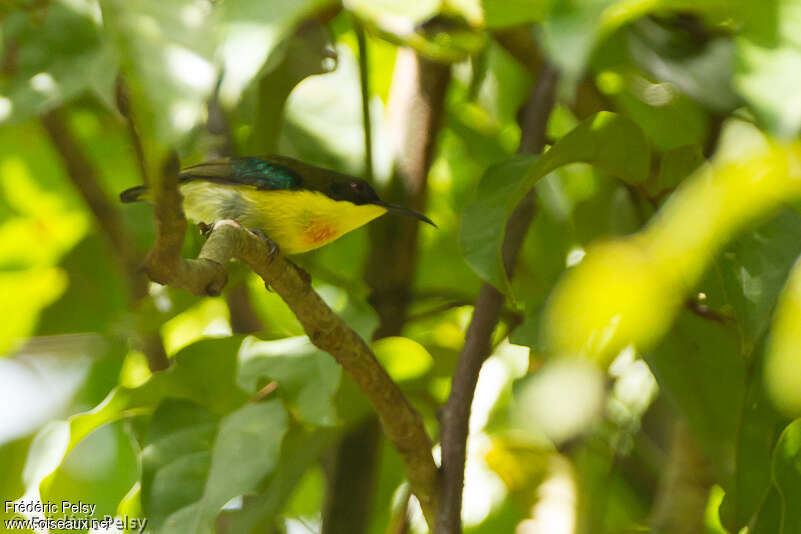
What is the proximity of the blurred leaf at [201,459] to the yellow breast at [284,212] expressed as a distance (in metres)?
0.83

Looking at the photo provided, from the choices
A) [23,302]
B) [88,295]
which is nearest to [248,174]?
[88,295]

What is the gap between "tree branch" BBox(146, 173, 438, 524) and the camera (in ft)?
3.67

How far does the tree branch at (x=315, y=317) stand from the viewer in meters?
1.12

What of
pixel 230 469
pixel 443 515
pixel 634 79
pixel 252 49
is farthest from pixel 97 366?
pixel 252 49

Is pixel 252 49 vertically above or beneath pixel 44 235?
above

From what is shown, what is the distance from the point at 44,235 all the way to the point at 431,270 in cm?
96

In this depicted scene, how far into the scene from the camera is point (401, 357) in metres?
1.83

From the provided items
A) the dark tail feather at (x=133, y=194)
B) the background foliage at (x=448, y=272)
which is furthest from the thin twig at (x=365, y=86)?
the dark tail feather at (x=133, y=194)

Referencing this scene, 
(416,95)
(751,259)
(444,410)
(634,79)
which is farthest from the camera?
(416,95)

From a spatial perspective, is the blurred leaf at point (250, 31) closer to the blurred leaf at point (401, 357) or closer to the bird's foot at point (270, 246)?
the bird's foot at point (270, 246)

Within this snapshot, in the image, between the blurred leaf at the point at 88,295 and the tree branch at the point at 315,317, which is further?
the blurred leaf at the point at 88,295

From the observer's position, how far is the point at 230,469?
1.40 meters

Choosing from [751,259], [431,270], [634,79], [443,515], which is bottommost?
[431,270]

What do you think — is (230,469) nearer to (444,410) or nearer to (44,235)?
(444,410)
